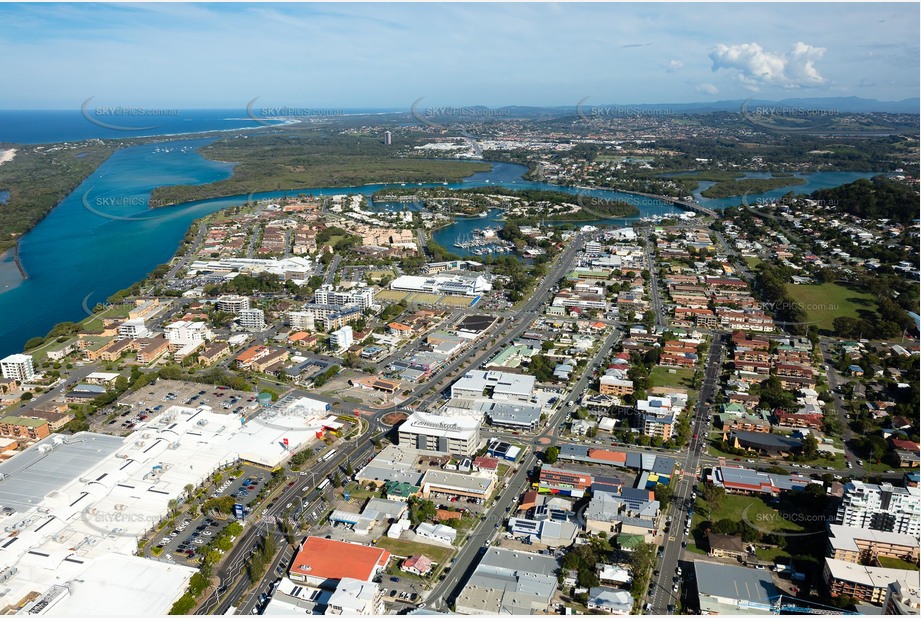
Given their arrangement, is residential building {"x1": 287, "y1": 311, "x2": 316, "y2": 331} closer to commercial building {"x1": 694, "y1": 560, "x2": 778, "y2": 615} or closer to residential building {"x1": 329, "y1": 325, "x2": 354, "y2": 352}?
residential building {"x1": 329, "y1": 325, "x2": 354, "y2": 352}

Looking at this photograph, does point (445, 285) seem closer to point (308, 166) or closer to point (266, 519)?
point (266, 519)

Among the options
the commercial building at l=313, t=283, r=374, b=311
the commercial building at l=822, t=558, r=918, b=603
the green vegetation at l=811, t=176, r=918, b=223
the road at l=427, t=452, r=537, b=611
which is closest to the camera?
the commercial building at l=822, t=558, r=918, b=603

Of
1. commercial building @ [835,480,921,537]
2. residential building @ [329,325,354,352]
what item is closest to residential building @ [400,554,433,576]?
commercial building @ [835,480,921,537]

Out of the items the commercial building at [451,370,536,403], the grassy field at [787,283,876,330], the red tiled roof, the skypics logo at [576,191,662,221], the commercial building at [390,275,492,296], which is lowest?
the red tiled roof

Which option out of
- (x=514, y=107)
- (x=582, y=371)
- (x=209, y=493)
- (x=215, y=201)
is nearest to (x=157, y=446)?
(x=209, y=493)

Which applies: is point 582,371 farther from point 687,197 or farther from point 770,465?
point 687,197
